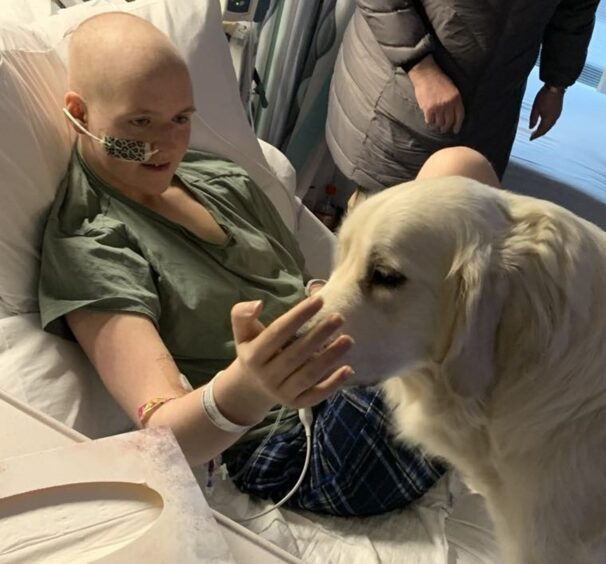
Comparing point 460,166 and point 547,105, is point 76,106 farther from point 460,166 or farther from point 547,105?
point 547,105

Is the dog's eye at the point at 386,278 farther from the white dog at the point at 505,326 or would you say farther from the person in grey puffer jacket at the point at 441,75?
the person in grey puffer jacket at the point at 441,75

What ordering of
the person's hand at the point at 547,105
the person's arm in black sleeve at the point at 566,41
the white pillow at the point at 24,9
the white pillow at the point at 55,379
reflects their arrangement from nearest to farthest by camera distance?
the white pillow at the point at 55,379
the white pillow at the point at 24,9
the person's arm in black sleeve at the point at 566,41
the person's hand at the point at 547,105

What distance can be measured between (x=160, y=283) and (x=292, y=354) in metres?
0.45

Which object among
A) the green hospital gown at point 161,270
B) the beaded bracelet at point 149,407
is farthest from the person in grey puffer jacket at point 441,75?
the beaded bracelet at point 149,407

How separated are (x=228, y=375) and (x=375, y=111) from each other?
130cm

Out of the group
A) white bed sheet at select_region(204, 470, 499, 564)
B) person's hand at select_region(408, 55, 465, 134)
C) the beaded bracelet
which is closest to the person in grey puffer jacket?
person's hand at select_region(408, 55, 465, 134)

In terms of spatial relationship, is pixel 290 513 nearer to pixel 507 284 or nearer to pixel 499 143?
pixel 507 284

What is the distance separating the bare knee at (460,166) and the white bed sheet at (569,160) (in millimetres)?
1239

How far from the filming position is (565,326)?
876mm

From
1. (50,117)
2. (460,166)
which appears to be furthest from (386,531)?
(50,117)

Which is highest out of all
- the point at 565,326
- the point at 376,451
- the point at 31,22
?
the point at 565,326

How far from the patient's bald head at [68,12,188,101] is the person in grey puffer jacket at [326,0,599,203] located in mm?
798

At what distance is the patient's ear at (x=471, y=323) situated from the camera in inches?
34.8

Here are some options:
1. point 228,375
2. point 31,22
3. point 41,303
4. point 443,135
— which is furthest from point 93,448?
point 443,135
